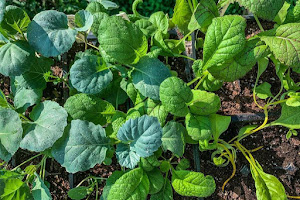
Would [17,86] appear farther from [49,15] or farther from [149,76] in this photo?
[149,76]

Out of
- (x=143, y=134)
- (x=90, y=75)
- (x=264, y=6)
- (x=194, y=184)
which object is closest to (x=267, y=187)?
(x=194, y=184)

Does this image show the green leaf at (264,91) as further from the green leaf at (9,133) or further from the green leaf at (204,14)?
the green leaf at (9,133)

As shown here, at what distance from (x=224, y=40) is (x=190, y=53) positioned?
31 centimetres

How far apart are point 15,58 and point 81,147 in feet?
1.11

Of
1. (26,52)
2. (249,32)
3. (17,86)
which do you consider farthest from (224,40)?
(17,86)

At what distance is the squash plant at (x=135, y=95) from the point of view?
1041 mm

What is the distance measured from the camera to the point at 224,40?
104 centimetres

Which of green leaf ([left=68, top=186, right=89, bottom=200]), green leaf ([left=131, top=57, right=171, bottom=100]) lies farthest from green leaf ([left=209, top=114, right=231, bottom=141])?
green leaf ([left=68, top=186, right=89, bottom=200])

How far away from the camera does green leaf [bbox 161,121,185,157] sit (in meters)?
1.09

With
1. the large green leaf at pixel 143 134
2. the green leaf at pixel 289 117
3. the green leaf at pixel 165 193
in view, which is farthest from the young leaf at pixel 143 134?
the green leaf at pixel 289 117

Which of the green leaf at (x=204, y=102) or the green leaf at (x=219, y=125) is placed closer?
the green leaf at (x=204, y=102)

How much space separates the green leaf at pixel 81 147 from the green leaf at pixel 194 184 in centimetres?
26

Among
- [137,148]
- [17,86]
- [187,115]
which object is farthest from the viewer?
[17,86]

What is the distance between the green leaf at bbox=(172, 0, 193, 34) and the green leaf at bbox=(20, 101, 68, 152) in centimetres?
50
